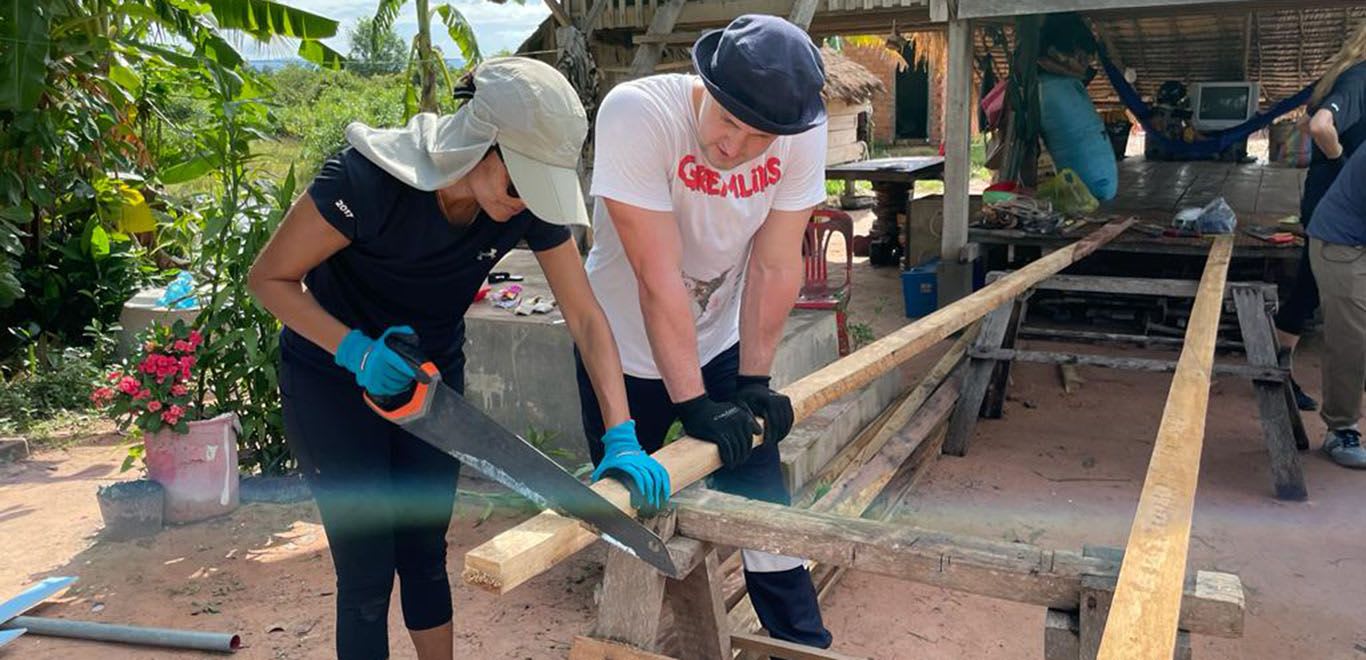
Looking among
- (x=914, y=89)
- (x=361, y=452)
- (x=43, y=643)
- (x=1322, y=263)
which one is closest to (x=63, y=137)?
(x=43, y=643)

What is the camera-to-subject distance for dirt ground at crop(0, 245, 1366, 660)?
3.50m

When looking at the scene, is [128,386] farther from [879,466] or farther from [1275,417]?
[1275,417]

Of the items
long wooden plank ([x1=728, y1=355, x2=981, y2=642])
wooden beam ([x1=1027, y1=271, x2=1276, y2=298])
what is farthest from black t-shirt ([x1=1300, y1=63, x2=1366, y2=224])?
long wooden plank ([x1=728, y1=355, x2=981, y2=642])

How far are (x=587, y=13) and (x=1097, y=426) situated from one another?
5.01 meters

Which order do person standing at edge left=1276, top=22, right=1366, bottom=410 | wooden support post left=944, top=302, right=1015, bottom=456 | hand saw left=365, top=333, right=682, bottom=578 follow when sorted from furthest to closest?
wooden support post left=944, top=302, right=1015, bottom=456 < person standing at edge left=1276, top=22, right=1366, bottom=410 < hand saw left=365, top=333, right=682, bottom=578

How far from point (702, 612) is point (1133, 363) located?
3771 millimetres

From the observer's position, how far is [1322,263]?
192 inches

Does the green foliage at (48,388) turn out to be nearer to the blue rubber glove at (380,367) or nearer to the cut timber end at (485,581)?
the blue rubber glove at (380,367)

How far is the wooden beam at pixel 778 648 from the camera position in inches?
88.3

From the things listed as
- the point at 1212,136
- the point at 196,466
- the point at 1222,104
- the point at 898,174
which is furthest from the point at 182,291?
the point at 1222,104

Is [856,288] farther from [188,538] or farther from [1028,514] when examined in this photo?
[188,538]

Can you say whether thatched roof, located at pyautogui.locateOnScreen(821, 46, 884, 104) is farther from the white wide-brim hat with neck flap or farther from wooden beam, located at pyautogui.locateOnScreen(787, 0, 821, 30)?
the white wide-brim hat with neck flap

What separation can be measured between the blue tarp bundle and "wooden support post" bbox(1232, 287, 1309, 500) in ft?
13.5

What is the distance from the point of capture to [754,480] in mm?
2430
